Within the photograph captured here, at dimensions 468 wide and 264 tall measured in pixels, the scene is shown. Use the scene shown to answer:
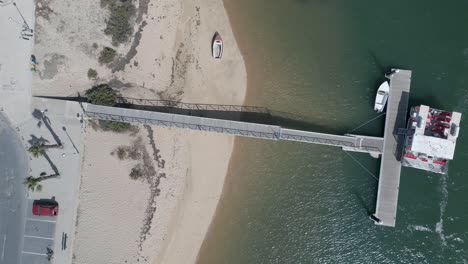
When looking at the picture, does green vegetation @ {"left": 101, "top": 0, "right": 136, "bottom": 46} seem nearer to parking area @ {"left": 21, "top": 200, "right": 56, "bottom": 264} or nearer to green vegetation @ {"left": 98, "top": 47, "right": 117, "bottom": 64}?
green vegetation @ {"left": 98, "top": 47, "right": 117, "bottom": 64}

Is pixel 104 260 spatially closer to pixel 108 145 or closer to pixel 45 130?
pixel 108 145

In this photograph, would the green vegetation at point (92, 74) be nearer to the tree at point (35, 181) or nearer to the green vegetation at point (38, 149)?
the green vegetation at point (38, 149)

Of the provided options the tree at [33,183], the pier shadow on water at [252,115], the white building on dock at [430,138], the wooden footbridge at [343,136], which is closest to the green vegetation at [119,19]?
the wooden footbridge at [343,136]

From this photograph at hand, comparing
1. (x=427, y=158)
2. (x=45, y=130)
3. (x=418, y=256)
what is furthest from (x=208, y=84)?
(x=418, y=256)

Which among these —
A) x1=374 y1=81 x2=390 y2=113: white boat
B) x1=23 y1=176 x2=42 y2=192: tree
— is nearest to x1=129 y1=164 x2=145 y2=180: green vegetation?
x1=23 y1=176 x2=42 y2=192: tree

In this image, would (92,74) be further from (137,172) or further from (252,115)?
(252,115)

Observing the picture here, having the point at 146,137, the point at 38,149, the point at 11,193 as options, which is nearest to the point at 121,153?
the point at 146,137
